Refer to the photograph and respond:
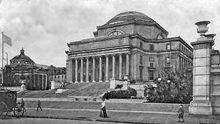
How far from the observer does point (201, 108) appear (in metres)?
20.2

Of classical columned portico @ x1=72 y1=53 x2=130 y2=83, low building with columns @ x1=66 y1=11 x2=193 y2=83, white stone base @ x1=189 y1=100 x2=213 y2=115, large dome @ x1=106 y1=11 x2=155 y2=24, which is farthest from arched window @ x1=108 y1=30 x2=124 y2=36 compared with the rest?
white stone base @ x1=189 y1=100 x2=213 y2=115

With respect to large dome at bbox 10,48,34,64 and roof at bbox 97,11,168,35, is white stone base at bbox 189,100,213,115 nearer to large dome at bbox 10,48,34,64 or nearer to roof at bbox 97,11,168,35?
roof at bbox 97,11,168,35

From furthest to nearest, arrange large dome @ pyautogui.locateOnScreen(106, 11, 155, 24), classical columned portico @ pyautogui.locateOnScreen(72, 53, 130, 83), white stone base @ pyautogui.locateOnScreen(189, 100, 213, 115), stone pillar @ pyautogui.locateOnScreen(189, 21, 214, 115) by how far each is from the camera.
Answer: large dome @ pyautogui.locateOnScreen(106, 11, 155, 24), classical columned portico @ pyautogui.locateOnScreen(72, 53, 130, 83), stone pillar @ pyautogui.locateOnScreen(189, 21, 214, 115), white stone base @ pyautogui.locateOnScreen(189, 100, 213, 115)

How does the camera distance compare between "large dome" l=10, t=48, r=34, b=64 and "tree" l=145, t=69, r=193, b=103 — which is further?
"large dome" l=10, t=48, r=34, b=64

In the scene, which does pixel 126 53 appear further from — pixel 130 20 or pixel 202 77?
pixel 202 77

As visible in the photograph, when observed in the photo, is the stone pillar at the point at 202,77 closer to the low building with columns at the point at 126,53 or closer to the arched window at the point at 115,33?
the low building with columns at the point at 126,53

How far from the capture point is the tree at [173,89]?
31.1m

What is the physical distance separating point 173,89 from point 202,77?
12326 mm

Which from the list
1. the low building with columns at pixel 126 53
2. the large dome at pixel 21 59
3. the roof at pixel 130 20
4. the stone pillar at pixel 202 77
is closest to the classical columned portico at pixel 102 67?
the low building with columns at pixel 126 53

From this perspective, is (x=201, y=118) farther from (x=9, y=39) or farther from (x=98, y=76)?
(x=98, y=76)

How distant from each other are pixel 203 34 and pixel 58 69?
121 metres

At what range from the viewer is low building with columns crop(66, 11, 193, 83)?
7475cm

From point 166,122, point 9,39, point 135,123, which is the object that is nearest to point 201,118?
point 166,122

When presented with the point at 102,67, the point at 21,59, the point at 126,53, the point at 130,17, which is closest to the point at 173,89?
the point at 126,53
